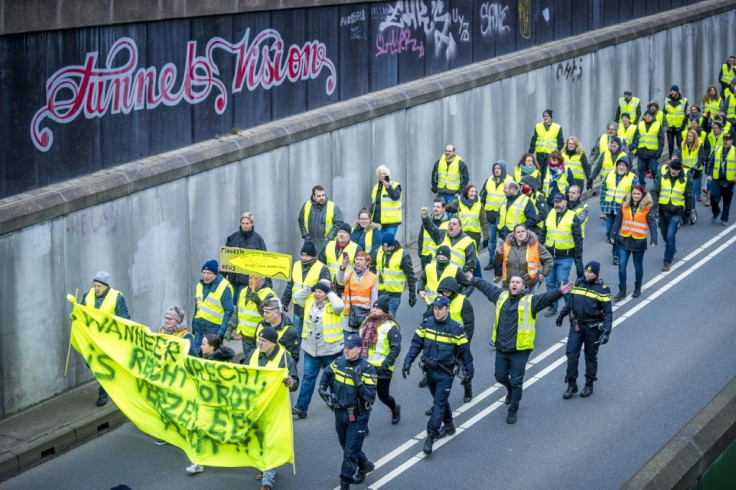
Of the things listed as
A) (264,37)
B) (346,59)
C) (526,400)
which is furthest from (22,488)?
(346,59)

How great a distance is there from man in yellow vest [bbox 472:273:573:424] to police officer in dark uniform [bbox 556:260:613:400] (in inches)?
30.1

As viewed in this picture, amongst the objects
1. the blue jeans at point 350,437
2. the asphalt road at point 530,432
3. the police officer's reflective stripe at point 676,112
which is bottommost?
the asphalt road at point 530,432

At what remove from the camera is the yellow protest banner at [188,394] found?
14109 mm

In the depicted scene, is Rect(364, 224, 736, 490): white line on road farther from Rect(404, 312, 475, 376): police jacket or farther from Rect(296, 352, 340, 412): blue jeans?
Rect(296, 352, 340, 412): blue jeans

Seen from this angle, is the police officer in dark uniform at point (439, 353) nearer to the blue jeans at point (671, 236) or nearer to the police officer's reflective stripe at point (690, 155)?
the blue jeans at point (671, 236)

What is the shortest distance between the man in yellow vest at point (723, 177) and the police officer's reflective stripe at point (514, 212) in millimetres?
5403

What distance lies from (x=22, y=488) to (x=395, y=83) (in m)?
12.0

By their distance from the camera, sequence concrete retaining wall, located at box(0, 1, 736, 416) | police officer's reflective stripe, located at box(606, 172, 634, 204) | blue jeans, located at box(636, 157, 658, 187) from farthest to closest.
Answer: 1. blue jeans, located at box(636, 157, 658, 187)
2. police officer's reflective stripe, located at box(606, 172, 634, 204)
3. concrete retaining wall, located at box(0, 1, 736, 416)

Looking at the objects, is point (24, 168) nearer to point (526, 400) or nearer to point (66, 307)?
point (66, 307)

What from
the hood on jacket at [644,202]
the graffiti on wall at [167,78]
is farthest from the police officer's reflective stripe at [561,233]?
the graffiti on wall at [167,78]

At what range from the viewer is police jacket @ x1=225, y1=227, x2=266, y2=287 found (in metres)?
19.0

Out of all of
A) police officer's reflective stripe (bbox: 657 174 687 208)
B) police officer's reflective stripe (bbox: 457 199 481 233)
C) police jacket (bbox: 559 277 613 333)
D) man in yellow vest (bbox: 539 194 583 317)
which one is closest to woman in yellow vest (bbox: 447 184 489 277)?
police officer's reflective stripe (bbox: 457 199 481 233)

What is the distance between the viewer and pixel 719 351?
1830 centimetres

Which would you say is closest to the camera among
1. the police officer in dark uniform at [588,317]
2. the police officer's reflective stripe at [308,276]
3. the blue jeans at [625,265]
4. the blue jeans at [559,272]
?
the police officer in dark uniform at [588,317]
